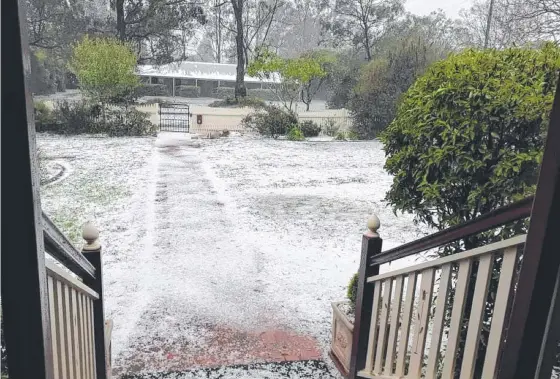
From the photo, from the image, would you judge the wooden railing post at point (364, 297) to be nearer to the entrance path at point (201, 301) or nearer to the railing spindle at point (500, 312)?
the entrance path at point (201, 301)

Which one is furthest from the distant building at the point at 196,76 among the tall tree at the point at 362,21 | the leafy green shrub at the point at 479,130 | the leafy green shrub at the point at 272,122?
the leafy green shrub at the point at 479,130

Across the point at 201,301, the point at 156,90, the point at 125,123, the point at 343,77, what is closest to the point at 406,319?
the point at 201,301

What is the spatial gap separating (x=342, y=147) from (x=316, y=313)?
380 inches

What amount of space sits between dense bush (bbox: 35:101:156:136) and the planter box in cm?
1208

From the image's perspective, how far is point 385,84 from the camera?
1423cm

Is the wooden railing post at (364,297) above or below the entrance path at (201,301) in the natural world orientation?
above

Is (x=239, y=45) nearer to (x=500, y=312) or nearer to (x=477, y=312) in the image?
(x=477, y=312)

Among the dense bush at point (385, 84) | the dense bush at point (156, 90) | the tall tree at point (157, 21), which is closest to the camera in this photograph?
the dense bush at point (385, 84)

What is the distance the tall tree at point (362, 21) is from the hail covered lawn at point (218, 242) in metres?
13.7

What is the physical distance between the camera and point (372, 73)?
1448 centimetres

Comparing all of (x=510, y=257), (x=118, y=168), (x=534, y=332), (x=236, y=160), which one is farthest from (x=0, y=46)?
(x=236, y=160)

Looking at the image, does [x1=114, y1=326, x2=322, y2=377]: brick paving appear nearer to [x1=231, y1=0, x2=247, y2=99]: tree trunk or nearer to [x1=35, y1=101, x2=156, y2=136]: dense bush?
[x1=35, y1=101, x2=156, y2=136]: dense bush

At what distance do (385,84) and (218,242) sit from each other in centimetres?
1102

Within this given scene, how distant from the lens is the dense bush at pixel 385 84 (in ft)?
45.7
